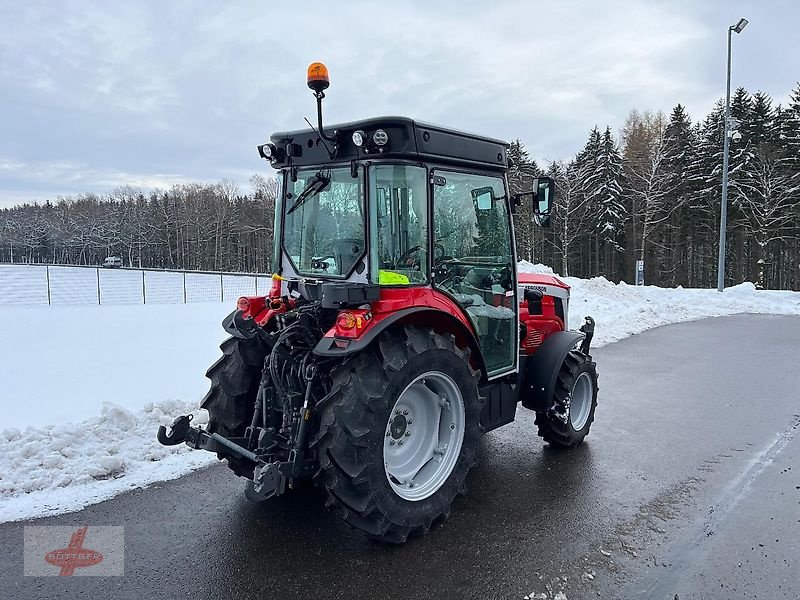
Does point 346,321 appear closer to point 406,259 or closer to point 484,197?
point 406,259

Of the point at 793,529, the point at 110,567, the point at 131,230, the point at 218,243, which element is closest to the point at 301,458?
the point at 110,567

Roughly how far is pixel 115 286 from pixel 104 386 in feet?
54.4

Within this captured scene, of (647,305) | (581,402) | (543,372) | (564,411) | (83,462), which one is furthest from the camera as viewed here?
(647,305)

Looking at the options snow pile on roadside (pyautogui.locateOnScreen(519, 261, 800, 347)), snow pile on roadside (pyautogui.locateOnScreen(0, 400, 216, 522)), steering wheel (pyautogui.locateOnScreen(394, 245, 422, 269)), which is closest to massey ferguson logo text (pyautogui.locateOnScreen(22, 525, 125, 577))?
snow pile on roadside (pyautogui.locateOnScreen(0, 400, 216, 522))

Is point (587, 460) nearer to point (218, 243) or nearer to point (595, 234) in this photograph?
point (595, 234)

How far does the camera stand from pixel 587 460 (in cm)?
513

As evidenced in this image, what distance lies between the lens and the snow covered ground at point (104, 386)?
4.35m

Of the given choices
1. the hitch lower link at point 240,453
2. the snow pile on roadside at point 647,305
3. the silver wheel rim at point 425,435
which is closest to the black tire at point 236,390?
the hitch lower link at point 240,453

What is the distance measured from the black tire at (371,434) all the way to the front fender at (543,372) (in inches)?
65.1

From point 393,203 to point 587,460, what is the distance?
9.81 ft

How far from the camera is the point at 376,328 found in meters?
3.41

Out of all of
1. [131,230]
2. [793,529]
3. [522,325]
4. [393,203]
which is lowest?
[793,529]

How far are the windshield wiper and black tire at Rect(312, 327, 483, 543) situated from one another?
1.25 metres

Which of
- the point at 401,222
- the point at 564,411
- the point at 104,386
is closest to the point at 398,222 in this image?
the point at 401,222
